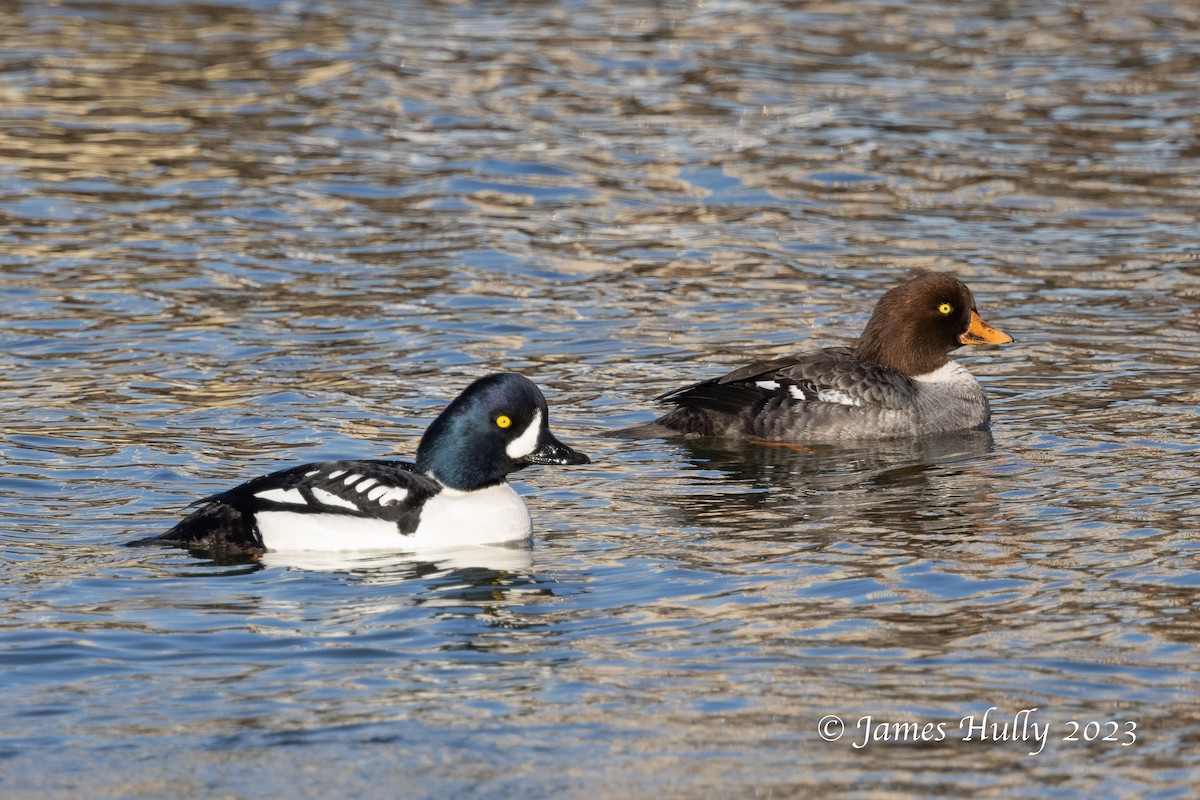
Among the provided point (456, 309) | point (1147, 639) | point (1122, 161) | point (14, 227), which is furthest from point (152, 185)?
point (1147, 639)

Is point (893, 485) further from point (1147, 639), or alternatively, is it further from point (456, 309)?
point (456, 309)

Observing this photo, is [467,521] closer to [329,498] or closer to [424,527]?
[424,527]

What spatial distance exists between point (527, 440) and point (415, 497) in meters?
0.68

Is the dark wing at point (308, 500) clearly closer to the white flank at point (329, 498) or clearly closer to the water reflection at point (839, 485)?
the white flank at point (329, 498)

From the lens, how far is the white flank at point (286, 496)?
382 inches

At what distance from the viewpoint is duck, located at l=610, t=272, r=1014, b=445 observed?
12.7m

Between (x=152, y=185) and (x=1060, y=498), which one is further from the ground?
(x=152, y=185)

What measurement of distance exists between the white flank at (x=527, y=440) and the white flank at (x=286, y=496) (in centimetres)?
113

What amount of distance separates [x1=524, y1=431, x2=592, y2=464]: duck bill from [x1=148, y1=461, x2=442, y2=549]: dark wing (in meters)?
0.62

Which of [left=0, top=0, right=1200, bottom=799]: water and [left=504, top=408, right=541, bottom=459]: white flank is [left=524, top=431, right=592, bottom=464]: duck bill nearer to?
[left=504, top=408, right=541, bottom=459]: white flank

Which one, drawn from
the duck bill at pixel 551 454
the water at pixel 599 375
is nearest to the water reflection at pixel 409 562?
the water at pixel 599 375

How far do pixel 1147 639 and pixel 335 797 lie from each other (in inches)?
149

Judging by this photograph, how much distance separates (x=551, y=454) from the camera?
399 inches

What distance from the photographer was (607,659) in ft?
27.1
